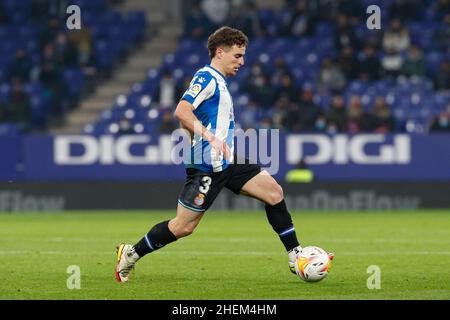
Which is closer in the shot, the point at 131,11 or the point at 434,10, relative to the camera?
the point at 434,10

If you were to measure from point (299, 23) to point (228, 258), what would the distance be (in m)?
15.7

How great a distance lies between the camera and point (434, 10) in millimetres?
27375

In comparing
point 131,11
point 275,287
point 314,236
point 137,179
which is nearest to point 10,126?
point 137,179

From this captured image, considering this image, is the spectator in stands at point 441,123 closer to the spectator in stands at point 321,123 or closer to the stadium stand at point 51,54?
the spectator in stands at point 321,123

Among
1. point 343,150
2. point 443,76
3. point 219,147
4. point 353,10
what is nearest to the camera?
point 219,147

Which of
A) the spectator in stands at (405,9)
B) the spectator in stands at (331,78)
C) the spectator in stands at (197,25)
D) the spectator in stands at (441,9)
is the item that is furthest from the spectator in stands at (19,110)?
the spectator in stands at (441,9)

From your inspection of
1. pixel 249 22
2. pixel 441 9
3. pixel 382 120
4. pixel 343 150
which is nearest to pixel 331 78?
pixel 382 120

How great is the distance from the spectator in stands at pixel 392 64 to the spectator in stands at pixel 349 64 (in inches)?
Result: 25.3

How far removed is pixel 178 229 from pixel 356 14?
17553 mm

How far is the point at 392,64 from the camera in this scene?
25.7m

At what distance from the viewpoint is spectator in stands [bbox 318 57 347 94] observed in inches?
1014

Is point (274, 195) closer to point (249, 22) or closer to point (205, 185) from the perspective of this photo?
point (205, 185)

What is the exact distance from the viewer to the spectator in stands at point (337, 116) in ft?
79.3

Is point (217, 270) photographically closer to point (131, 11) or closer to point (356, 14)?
point (356, 14)
